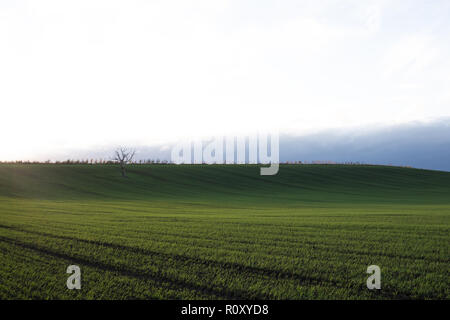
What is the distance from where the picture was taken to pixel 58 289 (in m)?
6.24

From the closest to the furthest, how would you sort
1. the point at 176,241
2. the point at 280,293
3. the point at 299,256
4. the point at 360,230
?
the point at 280,293 → the point at 299,256 → the point at 176,241 → the point at 360,230

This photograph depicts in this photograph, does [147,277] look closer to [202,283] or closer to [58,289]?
[202,283]

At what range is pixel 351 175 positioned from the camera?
63719mm

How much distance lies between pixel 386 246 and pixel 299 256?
3.47 metres

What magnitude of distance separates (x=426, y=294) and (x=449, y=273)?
1.86 m

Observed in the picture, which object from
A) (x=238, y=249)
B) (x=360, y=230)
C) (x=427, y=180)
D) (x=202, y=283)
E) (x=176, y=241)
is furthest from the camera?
(x=427, y=180)

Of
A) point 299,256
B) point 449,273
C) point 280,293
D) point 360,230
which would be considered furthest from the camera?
point 360,230

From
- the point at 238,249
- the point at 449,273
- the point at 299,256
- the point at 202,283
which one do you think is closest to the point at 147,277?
the point at 202,283

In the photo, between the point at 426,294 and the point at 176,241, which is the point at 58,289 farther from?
the point at 426,294

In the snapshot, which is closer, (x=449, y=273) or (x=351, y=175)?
(x=449, y=273)

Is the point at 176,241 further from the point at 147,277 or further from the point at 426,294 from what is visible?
the point at 426,294
